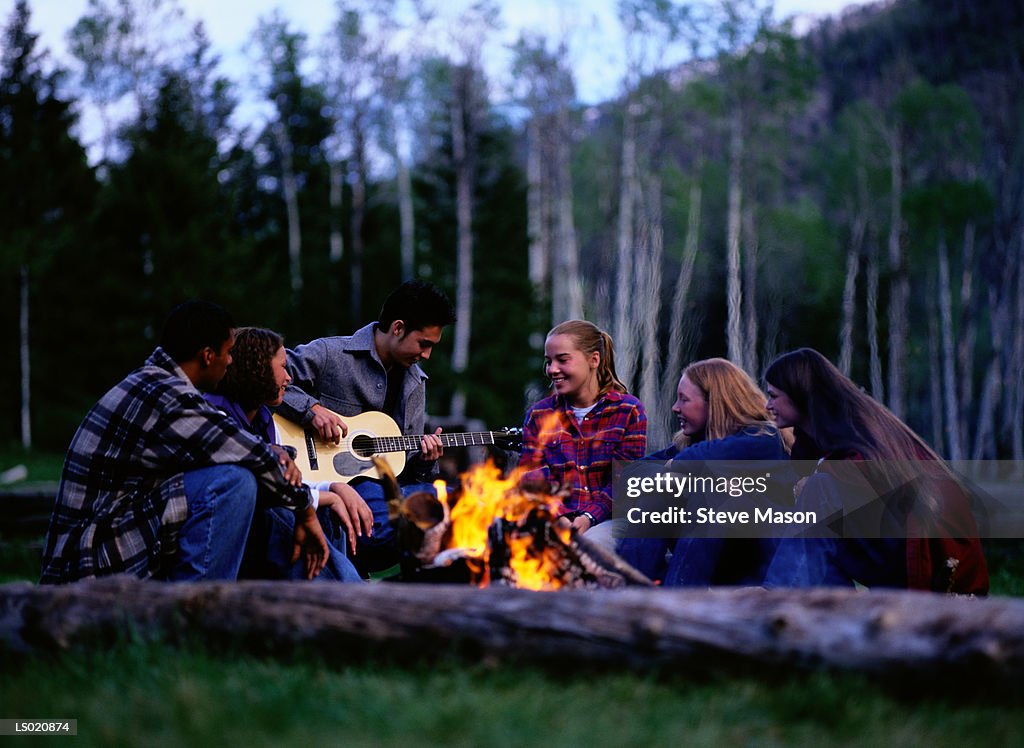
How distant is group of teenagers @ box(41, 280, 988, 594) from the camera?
3771mm

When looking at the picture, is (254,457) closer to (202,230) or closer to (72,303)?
(202,230)

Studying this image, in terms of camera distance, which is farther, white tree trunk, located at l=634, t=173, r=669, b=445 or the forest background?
the forest background

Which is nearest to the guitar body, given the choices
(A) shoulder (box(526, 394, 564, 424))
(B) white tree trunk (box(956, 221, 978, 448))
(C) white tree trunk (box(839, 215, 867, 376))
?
(A) shoulder (box(526, 394, 564, 424))

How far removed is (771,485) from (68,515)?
9.26 feet

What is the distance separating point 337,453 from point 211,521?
1645 mm

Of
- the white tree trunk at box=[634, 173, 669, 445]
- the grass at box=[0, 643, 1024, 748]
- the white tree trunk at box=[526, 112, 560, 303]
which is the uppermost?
the white tree trunk at box=[526, 112, 560, 303]

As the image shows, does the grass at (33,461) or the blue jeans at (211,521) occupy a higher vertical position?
the blue jeans at (211,521)

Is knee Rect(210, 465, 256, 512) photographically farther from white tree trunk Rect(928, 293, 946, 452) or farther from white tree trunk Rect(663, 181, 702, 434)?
white tree trunk Rect(928, 293, 946, 452)

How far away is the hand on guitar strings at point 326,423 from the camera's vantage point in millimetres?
5191

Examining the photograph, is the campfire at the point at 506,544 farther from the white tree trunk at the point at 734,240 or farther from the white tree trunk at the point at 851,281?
the white tree trunk at the point at 851,281

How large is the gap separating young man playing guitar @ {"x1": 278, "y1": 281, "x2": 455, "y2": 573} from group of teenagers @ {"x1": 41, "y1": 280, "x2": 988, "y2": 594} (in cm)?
11

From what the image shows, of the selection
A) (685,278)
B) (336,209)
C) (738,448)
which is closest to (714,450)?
(738,448)
